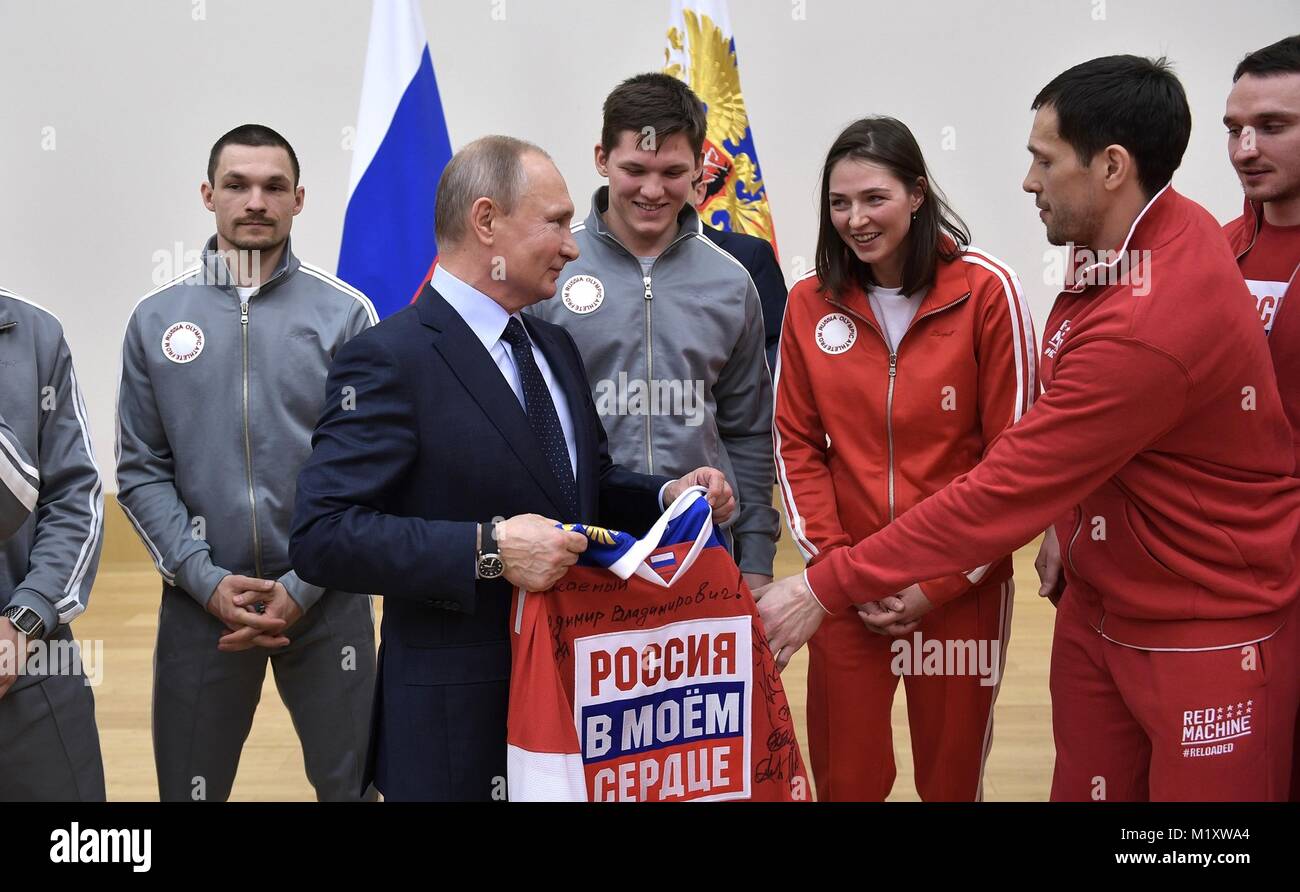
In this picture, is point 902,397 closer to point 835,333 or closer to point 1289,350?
point 835,333

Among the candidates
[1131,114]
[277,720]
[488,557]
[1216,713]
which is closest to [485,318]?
[488,557]

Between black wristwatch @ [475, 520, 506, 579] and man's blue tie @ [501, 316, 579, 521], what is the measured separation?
18 cm

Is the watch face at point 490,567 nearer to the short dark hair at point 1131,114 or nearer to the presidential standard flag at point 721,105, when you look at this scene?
the short dark hair at point 1131,114

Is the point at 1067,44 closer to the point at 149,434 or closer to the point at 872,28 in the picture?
the point at 872,28

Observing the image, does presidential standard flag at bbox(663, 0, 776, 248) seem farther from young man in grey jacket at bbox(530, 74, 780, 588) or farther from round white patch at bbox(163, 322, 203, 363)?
round white patch at bbox(163, 322, 203, 363)

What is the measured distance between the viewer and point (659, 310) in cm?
248

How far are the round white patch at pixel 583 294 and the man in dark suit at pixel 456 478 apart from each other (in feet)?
2.03

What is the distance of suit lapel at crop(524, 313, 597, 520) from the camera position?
1.83 metres

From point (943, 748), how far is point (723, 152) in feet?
10.1

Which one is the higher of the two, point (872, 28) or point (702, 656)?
point (872, 28)

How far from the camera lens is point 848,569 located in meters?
2.04

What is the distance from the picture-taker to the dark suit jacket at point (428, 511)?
1.58 m

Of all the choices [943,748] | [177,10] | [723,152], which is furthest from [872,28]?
[943,748]

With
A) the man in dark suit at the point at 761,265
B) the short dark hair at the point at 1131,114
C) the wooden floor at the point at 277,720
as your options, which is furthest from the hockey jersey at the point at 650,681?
the wooden floor at the point at 277,720
